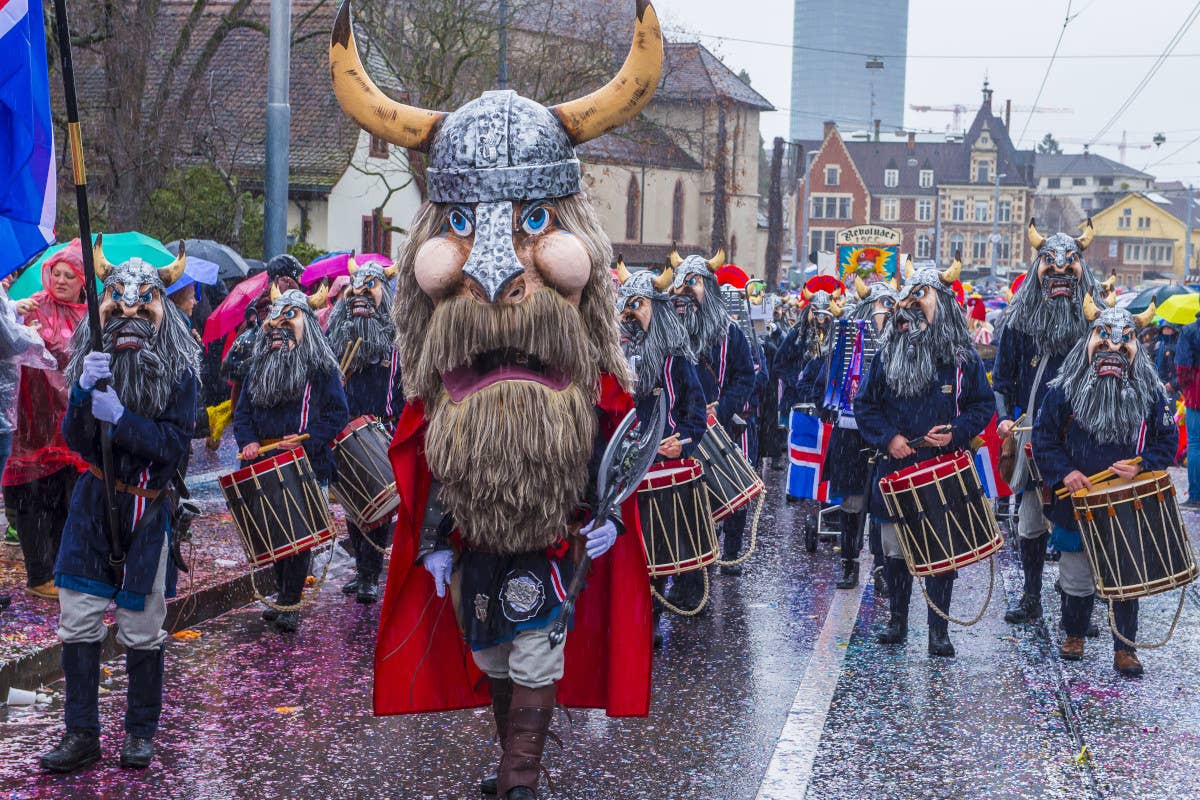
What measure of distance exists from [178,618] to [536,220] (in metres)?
4.01

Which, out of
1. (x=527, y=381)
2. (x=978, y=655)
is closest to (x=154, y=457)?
(x=527, y=381)

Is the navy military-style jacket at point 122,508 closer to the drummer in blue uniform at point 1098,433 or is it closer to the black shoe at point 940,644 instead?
the black shoe at point 940,644

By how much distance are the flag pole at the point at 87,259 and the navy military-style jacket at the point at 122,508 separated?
4 cm

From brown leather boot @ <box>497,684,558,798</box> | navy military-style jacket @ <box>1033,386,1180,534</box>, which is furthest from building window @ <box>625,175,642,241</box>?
brown leather boot @ <box>497,684,558,798</box>

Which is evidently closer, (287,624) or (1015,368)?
(287,624)

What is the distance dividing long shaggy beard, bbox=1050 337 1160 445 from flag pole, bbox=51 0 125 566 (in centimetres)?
465

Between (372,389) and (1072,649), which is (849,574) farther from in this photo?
(372,389)

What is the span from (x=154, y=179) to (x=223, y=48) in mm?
18562

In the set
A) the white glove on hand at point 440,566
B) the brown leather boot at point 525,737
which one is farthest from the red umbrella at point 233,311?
the brown leather boot at point 525,737

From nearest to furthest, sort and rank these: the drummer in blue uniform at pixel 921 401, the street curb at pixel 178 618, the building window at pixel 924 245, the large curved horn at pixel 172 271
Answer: the large curved horn at pixel 172 271, the street curb at pixel 178 618, the drummer in blue uniform at pixel 921 401, the building window at pixel 924 245

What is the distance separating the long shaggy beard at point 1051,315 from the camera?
8.90 m

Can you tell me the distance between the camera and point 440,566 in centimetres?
518

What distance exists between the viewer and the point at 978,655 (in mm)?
7855

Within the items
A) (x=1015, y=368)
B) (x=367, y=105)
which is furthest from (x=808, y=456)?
→ (x=367, y=105)
